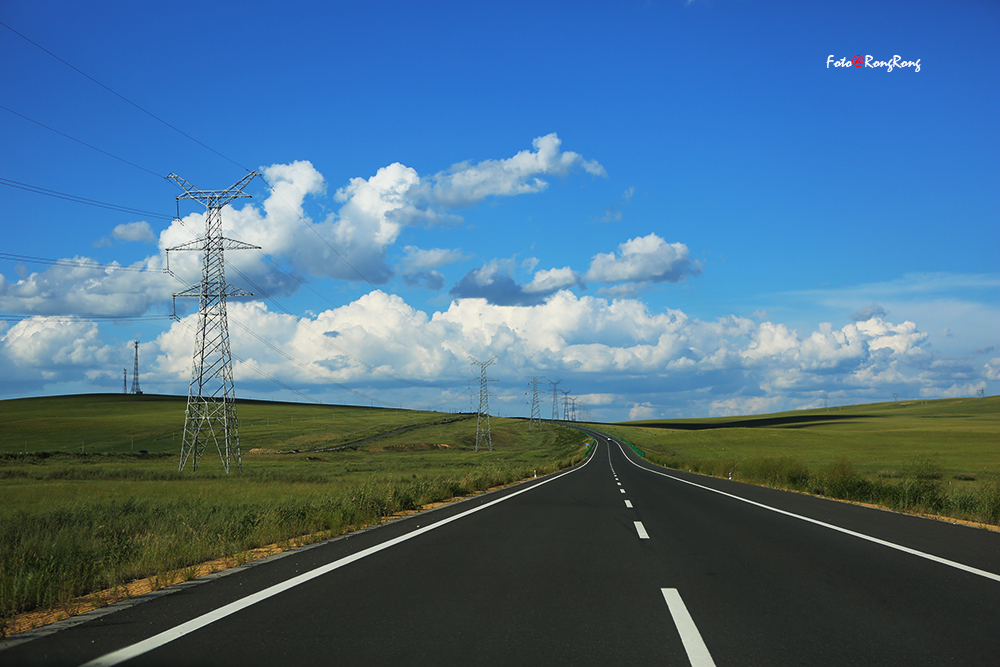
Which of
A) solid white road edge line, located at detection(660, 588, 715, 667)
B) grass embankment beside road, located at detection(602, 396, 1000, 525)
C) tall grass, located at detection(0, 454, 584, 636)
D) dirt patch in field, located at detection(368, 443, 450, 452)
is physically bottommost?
dirt patch in field, located at detection(368, 443, 450, 452)

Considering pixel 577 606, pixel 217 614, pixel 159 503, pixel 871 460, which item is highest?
pixel 217 614

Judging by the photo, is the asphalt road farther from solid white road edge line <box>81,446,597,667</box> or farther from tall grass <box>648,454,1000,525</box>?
tall grass <box>648,454,1000,525</box>

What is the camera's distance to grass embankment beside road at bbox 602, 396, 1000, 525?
20.9m

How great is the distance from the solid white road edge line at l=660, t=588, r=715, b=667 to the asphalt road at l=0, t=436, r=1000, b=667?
2cm

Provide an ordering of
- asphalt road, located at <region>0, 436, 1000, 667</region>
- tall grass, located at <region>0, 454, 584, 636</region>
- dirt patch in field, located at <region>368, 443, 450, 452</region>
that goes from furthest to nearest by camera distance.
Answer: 1. dirt patch in field, located at <region>368, 443, 450, 452</region>
2. tall grass, located at <region>0, 454, 584, 636</region>
3. asphalt road, located at <region>0, 436, 1000, 667</region>

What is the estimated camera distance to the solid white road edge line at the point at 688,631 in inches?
199

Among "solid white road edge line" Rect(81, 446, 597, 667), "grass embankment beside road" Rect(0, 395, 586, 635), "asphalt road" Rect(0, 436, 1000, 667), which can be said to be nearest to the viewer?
"solid white road edge line" Rect(81, 446, 597, 667)

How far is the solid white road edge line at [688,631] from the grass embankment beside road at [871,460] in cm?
1432

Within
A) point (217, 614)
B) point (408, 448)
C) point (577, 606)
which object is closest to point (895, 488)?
point (577, 606)

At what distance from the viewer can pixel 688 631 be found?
586 cm

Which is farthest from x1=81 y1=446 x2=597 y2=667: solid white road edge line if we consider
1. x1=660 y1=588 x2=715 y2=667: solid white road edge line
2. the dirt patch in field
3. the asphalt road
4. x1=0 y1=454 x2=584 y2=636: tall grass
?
the dirt patch in field

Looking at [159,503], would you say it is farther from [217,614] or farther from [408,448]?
[408,448]

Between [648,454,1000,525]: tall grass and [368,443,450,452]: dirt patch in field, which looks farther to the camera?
[368,443,450,452]: dirt patch in field

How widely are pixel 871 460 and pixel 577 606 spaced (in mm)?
72778
